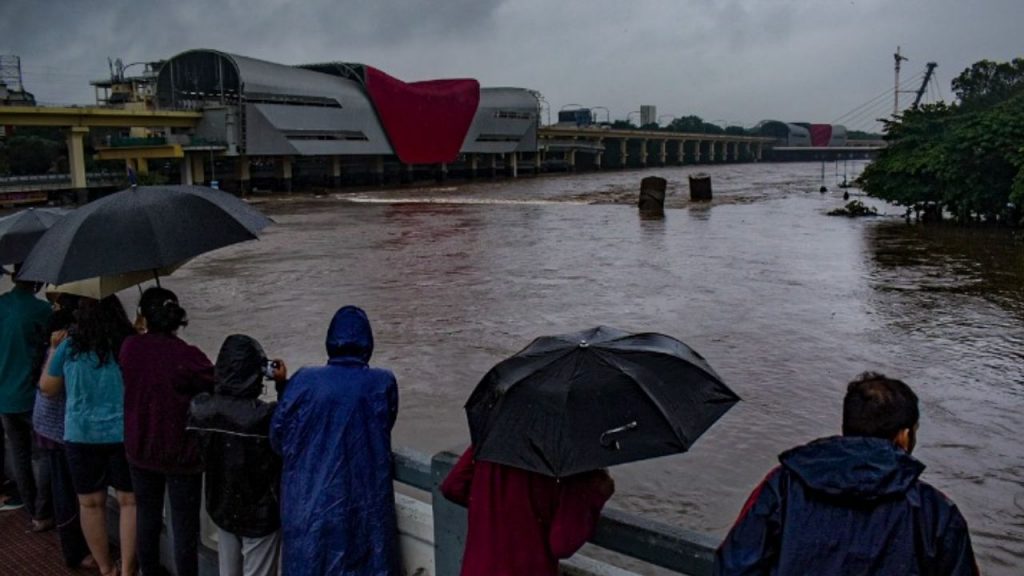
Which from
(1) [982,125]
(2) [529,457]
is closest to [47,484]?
(2) [529,457]

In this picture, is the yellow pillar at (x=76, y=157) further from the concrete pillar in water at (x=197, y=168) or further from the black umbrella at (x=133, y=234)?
the black umbrella at (x=133, y=234)

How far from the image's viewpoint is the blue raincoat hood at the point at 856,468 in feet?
5.90

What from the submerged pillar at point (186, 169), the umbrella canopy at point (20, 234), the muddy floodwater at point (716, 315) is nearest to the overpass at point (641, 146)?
the submerged pillar at point (186, 169)

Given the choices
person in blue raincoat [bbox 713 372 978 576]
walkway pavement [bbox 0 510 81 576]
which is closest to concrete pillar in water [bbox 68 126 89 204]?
walkway pavement [bbox 0 510 81 576]

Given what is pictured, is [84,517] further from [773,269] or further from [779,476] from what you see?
[773,269]

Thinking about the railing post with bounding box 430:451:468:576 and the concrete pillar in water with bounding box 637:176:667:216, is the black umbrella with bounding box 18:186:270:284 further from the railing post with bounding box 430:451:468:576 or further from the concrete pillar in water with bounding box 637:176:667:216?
the concrete pillar in water with bounding box 637:176:667:216

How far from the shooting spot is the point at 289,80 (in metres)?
52.0

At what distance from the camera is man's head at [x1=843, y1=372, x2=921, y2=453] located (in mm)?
1970

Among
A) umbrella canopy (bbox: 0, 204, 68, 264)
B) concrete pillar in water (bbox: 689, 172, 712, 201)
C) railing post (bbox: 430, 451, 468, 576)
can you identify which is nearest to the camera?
railing post (bbox: 430, 451, 468, 576)

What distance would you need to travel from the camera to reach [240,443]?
303cm

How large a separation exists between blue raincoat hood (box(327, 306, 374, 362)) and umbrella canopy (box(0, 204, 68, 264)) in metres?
2.45

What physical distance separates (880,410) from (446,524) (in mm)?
1457

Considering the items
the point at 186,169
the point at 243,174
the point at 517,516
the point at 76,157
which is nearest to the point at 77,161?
the point at 76,157

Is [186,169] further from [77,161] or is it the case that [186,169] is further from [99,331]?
[99,331]
